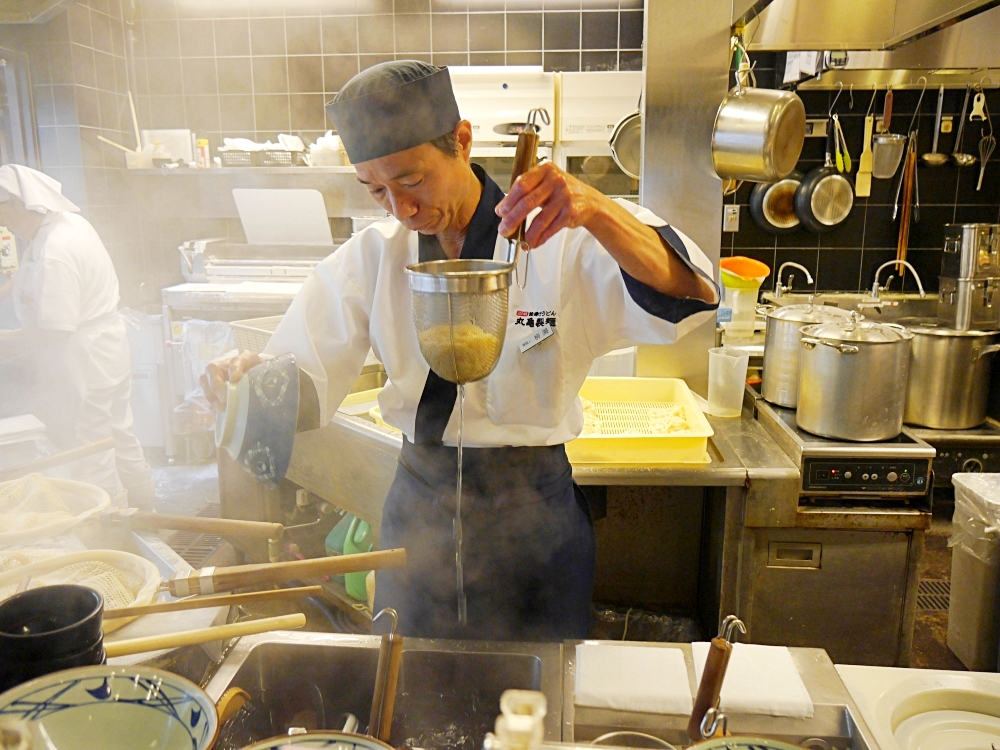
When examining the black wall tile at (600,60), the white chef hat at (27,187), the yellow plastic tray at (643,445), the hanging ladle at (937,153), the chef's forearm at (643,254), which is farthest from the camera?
the black wall tile at (600,60)

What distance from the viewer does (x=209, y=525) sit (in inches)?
49.6

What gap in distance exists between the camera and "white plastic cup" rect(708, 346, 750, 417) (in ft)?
9.11

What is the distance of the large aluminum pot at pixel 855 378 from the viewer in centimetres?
240

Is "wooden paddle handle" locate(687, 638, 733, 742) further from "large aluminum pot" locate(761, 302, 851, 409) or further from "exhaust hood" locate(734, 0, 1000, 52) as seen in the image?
"large aluminum pot" locate(761, 302, 851, 409)

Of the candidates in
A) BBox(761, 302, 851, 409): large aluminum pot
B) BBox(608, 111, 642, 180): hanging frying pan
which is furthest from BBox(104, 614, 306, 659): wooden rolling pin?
BBox(608, 111, 642, 180): hanging frying pan

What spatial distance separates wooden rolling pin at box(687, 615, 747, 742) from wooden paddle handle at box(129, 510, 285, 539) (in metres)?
0.65

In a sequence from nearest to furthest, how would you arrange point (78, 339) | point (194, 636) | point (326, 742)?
point (326, 742), point (194, 636), point (78, 339)

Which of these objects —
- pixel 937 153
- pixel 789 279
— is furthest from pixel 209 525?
pixel 937 153

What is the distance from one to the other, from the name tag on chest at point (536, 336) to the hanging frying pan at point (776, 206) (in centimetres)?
431

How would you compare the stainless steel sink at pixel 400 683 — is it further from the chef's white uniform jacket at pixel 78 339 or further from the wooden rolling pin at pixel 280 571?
the chef's white uniform jacket at pixel 78 339

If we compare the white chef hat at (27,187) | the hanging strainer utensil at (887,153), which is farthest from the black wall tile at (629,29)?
the white chef hat at (27,187)

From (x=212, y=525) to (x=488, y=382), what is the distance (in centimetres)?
66

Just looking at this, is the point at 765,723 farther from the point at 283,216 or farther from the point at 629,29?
the point at 629,29

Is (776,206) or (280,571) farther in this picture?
(776,206)
